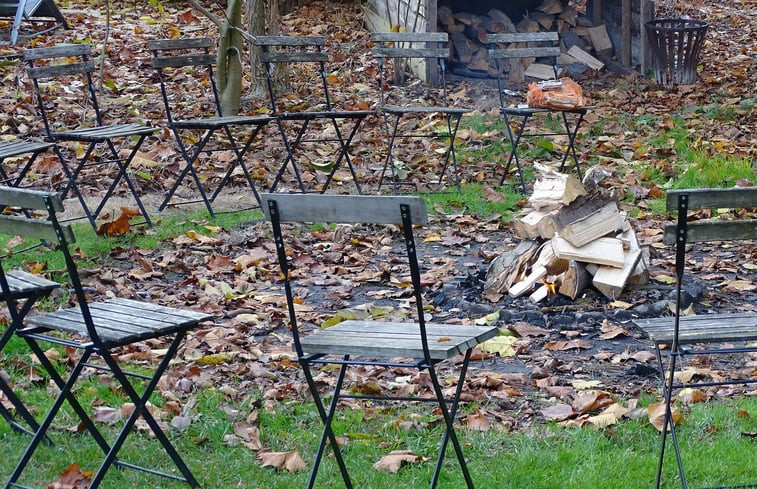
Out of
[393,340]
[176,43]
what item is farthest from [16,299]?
[176,43]

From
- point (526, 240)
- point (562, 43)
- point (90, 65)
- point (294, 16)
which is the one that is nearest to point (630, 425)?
point (526, 240)

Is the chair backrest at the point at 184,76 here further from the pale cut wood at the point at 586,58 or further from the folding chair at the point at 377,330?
the pale cut wood at the point at 586,58

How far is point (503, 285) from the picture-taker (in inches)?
240

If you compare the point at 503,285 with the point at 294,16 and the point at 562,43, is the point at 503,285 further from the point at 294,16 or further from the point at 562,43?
the point at 294,16

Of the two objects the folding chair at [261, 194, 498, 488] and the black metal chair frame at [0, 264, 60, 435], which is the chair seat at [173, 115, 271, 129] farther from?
the folding chair at [261, 194, 498, 488]

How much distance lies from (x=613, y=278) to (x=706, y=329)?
226 cm

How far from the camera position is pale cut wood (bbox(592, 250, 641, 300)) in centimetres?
585

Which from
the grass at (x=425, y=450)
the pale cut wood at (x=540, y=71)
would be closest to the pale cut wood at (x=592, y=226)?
the grass at (x=425, y=450)

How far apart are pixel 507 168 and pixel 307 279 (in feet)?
9.59

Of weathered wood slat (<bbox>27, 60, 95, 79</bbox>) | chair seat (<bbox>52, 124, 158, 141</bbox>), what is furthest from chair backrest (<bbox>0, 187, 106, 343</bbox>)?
weathered wood slat (<bbox>27, 60, 95, 79</bbox>)

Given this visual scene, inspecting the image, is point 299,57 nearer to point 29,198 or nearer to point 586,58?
point 29,198

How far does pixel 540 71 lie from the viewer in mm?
13109

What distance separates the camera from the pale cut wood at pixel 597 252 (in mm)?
5902

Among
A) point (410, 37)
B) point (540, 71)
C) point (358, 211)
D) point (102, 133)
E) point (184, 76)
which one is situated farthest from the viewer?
point (540, 71)
